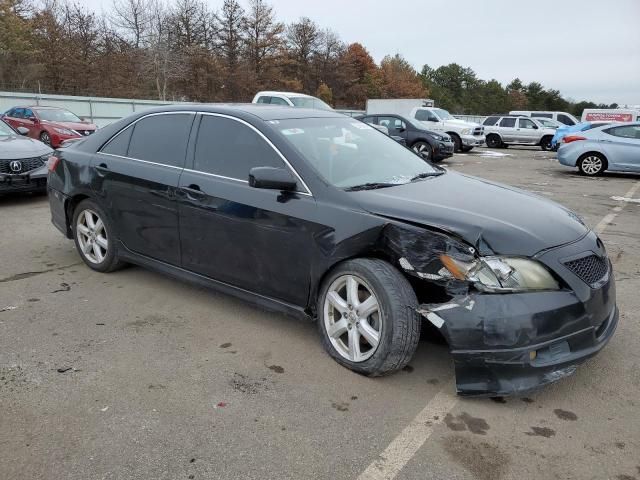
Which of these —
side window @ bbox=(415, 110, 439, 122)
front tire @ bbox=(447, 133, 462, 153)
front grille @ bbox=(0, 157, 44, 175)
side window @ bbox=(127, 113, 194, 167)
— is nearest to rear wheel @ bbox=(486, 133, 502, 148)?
front tire @ bbox=(447, 133, 462, 153)

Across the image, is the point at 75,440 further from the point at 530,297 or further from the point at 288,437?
the point at 530,297

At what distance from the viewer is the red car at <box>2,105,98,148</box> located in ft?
49.8

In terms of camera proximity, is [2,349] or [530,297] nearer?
[530,297]

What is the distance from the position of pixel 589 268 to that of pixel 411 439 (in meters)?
1.41

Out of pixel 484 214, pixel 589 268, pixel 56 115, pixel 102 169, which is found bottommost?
pixel 589 268

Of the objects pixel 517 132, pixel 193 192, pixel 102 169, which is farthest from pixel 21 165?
pixel 517 132

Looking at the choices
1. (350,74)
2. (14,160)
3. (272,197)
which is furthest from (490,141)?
(350,74)

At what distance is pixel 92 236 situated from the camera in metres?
4.80

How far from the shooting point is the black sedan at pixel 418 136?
16281 millimetres

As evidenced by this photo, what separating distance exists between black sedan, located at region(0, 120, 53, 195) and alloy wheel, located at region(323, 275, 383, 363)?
6.73 metres

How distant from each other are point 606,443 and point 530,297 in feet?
2.53

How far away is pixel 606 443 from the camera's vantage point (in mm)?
2516

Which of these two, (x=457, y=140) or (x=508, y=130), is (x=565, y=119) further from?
(x=457, y=140)

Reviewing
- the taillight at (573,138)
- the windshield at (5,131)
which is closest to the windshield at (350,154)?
the windshield at (5,131)
